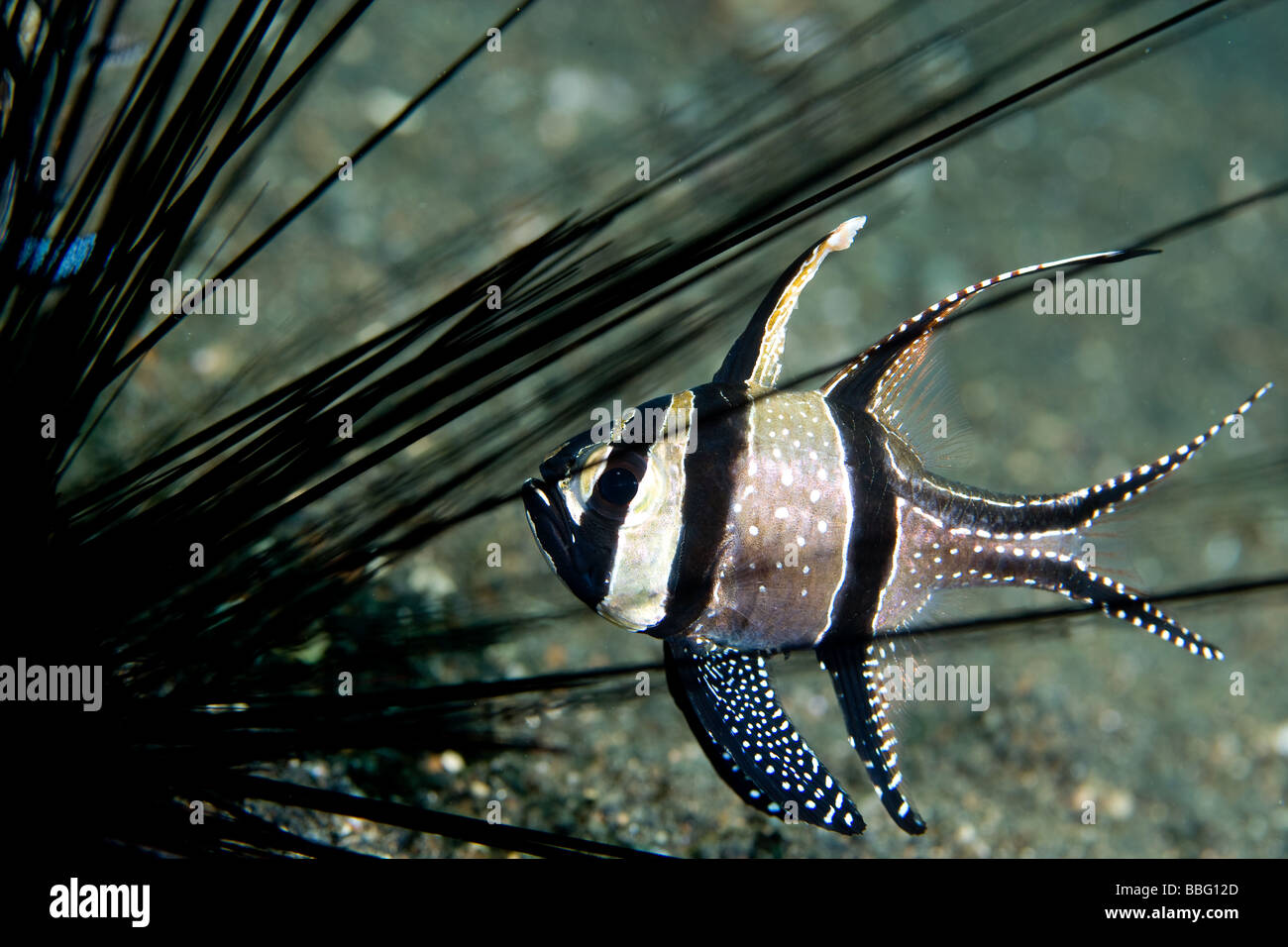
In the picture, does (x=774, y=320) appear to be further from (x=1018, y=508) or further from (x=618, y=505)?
(x=1018, y=508)

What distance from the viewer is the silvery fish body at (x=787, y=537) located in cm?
171

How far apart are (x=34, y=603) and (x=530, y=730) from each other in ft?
5.15

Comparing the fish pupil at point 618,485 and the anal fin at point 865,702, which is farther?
the anal fin at point 865,702

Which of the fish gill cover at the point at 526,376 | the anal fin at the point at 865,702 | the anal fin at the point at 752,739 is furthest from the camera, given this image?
the anal fin at the point at 865,702

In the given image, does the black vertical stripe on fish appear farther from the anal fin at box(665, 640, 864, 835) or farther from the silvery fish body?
the anal fin at box(665, 640, 864, 835)

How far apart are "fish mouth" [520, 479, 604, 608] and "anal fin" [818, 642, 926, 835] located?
0.59 m

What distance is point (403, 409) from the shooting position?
4.84 ft

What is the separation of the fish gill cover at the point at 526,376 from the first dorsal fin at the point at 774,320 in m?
0.06

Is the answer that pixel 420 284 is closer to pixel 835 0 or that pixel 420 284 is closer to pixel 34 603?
pixel 34 603

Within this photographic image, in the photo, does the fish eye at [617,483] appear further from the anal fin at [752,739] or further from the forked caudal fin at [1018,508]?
the forked caudal fin at [1018,508]

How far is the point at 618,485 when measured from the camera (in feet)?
5.53

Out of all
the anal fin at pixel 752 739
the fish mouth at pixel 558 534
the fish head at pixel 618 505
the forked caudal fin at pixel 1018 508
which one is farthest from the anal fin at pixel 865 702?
the fish mouth at pixel 558 534
